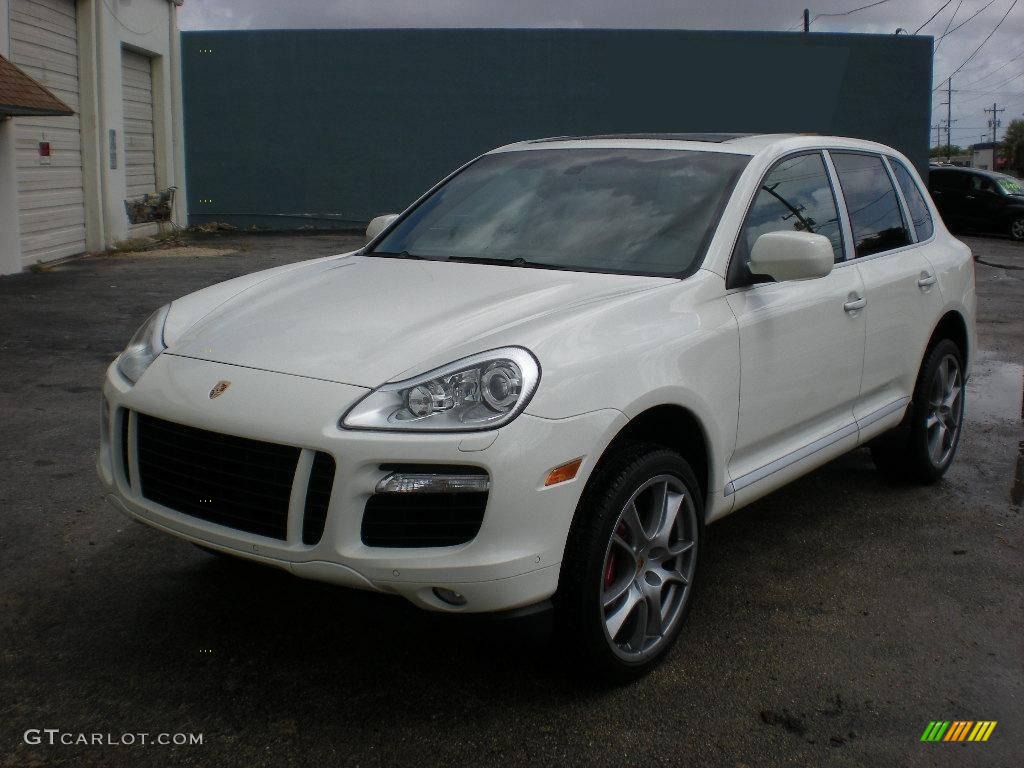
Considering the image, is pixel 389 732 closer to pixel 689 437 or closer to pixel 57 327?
pixel 689 437

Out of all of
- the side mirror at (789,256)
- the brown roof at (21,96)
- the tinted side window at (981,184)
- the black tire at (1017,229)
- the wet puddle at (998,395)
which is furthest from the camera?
the tinted side window at (981,184)

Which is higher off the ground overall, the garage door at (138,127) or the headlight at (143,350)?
the garage door at (138,127)

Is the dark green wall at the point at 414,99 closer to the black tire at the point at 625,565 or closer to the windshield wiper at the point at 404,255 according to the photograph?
the windshield wiper at the point at 404,255

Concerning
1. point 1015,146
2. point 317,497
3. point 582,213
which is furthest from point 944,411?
point 1015,146

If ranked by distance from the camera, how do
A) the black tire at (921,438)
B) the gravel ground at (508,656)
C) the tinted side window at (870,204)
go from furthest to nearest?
the black tire at (921,438), the tinted side window at (870,204), the gravel ground at (508,656)

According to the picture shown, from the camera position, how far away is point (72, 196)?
15.7 metres

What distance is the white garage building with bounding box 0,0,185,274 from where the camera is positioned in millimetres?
13781

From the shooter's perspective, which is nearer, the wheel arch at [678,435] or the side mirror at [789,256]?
the wheel arch at [678,435]

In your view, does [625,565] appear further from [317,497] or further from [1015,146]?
[1015,146]

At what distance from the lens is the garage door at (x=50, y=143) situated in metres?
13.9

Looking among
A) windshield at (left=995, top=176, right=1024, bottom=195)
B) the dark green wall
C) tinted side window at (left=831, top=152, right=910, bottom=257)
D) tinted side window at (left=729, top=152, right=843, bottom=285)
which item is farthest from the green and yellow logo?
windshield at (left=995, top=176, right=1024, bottom=195)

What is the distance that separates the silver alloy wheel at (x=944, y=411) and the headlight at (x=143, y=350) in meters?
3.61

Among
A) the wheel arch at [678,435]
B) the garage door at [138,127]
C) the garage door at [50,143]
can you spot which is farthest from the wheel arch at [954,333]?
the garage door at [138,127]

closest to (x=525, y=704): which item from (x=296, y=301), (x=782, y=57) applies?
(x=296, y=301)
